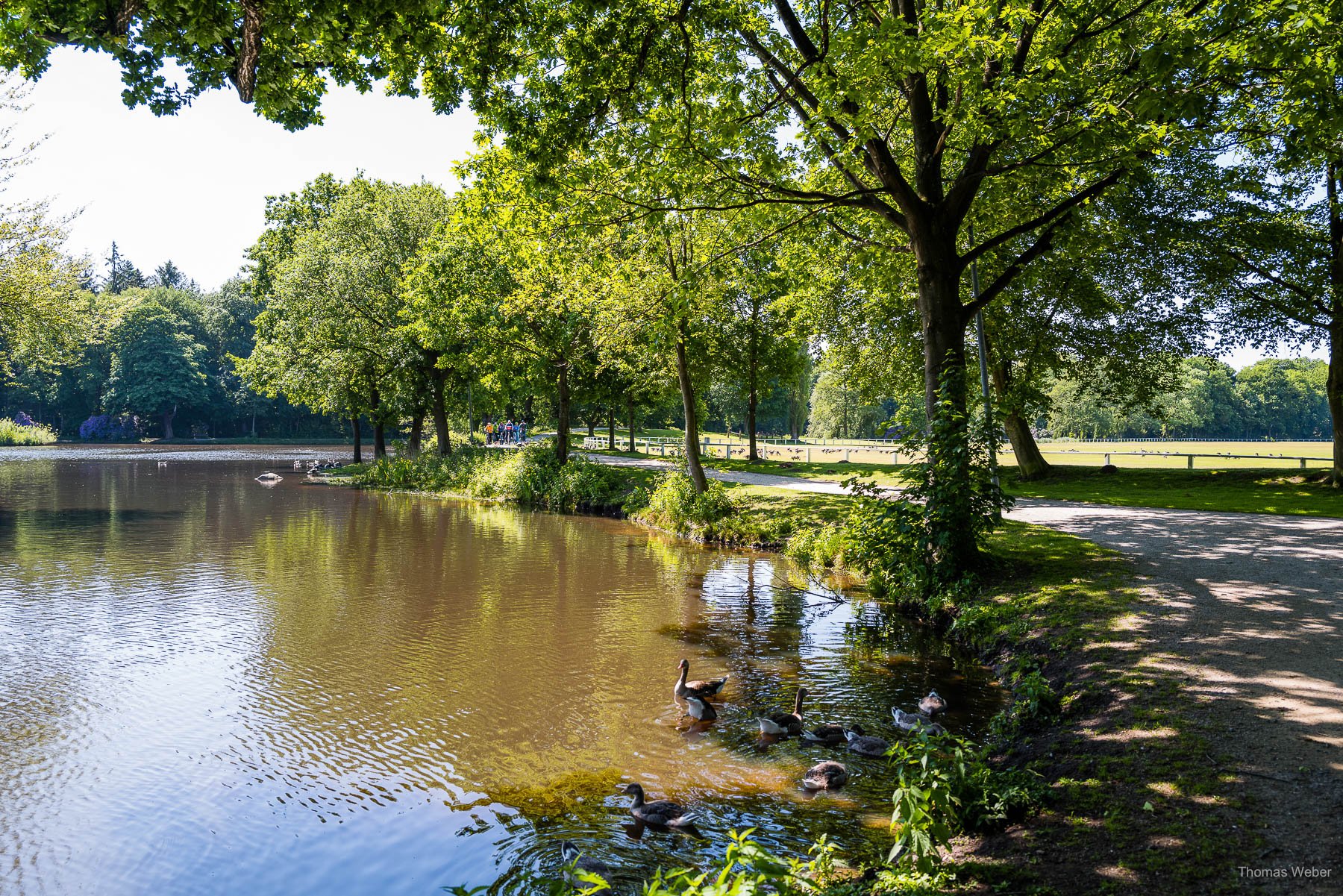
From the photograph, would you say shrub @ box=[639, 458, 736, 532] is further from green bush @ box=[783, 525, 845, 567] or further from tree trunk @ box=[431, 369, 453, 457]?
tree trunk @ box=[431, 369, 453, 457]

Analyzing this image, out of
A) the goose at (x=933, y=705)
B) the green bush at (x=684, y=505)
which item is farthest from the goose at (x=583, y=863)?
the green bush at (x=684, y=505)

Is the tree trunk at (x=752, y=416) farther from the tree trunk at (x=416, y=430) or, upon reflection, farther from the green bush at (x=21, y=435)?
the green bush at (x=21, y=435)

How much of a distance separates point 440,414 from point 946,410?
98.3ft

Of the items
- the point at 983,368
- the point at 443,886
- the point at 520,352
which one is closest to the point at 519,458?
the point at 520,352

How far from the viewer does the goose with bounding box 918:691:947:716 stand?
25.7ft

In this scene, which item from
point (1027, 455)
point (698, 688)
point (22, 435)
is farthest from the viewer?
point (22, 435)

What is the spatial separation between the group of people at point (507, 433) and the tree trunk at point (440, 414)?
14.0 m

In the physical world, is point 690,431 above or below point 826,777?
above

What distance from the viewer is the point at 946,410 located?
11172 mm

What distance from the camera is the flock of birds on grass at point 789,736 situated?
576 centimetres

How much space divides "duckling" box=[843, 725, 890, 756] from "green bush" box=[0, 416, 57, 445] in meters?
84.4

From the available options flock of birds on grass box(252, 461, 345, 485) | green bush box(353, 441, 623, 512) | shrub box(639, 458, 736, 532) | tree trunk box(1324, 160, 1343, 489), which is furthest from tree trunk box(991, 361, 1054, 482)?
flock of birds on grass box(252, 461, 345, 485)

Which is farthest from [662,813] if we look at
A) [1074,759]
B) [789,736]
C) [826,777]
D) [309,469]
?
[309,469]

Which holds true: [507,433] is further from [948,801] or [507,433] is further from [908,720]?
[948,801]
